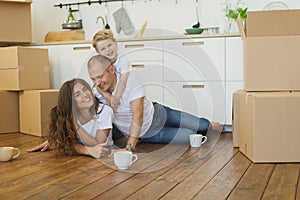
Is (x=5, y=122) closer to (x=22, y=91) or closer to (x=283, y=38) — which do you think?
(x=22, y=91)

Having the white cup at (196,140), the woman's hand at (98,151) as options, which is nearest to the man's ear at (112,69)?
the woman's hand at (98,151)

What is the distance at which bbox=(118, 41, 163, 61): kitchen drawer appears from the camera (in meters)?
3.75

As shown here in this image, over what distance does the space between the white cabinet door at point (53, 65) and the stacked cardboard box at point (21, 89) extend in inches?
11.3

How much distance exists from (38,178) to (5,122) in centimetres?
177

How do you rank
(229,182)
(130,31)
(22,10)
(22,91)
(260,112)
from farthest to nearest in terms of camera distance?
(130,31), (22,10), (22,91), (260,112), (229,182)

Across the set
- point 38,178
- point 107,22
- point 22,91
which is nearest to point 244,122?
point 38,178

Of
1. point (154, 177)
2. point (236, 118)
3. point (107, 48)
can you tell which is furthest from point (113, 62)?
point (154, 177)

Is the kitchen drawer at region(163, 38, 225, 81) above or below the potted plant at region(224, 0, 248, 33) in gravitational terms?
below

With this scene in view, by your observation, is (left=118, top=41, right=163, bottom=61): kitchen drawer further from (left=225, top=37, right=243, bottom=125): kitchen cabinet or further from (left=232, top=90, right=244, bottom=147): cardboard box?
→ (left=232, top=90, right=244, bottom=147): cardboard box

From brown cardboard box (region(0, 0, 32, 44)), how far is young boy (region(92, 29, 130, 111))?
127cm

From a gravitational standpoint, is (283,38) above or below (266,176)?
above

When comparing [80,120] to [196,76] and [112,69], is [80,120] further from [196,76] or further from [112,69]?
[196,76]

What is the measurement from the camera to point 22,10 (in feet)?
12.9

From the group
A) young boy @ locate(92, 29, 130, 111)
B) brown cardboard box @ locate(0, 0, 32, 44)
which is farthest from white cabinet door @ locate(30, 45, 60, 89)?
young boy @ locate(92, 29, 130, 111)
